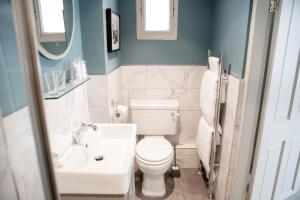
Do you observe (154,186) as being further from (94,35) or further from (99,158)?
(94,35)

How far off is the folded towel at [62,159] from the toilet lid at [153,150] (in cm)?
87

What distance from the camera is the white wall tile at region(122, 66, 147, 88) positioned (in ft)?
7.66

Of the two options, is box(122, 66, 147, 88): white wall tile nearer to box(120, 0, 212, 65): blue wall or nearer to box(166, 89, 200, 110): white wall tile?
box(120, 0, 212, 65): blue wall

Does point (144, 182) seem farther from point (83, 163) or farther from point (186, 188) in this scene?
point (83, 163)

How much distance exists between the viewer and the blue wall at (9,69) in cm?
46

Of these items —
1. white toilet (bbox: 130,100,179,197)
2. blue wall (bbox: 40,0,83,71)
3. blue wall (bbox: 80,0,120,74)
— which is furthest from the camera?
white toilet (bbox: 130,100,179,197)

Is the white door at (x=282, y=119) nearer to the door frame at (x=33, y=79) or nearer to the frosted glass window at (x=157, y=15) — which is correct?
the frosted glass window at (x=157, y=15)

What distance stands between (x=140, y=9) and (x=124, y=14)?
0.18 meters

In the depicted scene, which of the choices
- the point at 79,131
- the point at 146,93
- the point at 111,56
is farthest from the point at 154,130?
the point at 79,131

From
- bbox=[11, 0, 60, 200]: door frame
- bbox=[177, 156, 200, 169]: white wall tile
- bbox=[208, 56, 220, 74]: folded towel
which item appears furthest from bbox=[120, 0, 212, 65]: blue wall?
bbox=[11, 0, 60, 200]: door frame

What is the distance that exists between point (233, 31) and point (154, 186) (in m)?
1.61

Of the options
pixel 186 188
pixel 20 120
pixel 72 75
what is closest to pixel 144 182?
pixel 186 188

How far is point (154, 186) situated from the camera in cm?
209

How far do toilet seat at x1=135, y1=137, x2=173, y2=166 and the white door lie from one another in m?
0.78
